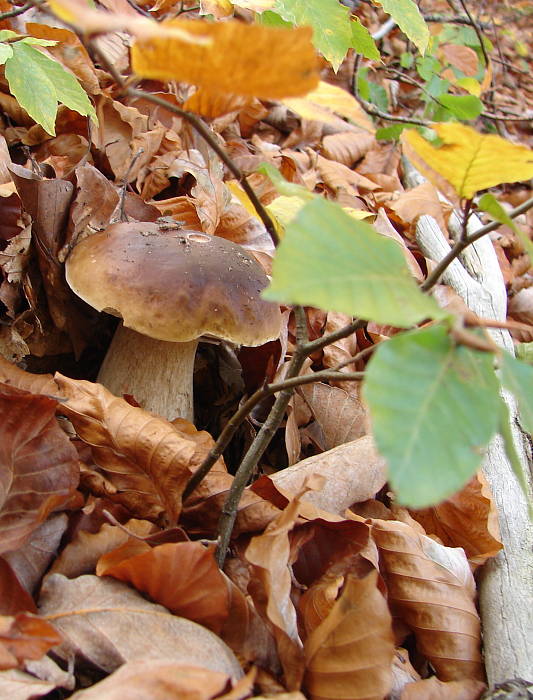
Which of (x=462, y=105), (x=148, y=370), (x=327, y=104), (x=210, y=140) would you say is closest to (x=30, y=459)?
(x=148, y=370)

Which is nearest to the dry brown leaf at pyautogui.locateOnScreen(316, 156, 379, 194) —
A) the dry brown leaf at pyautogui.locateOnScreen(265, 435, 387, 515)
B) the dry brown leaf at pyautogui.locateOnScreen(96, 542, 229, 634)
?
the dry brown leaf at pyautogui.locateOnScreen(265, 435, 387, 515)

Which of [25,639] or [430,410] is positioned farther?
[25,639]

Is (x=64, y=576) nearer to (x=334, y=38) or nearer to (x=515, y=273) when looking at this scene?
(x=334, y=38)

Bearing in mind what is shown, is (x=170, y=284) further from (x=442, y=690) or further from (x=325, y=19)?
(x=442, y=690)

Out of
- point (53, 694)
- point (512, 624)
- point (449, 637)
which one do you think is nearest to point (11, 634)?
point (53, 694)

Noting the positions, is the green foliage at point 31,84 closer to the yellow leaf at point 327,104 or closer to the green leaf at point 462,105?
the yellow leaf at point 327,104

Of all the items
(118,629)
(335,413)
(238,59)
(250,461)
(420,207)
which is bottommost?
(335,413)

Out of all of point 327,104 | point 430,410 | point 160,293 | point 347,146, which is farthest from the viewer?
point 347,146

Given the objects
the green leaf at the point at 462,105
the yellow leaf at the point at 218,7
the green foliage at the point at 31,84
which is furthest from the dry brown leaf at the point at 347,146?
the green foliage at the point at 31,84
